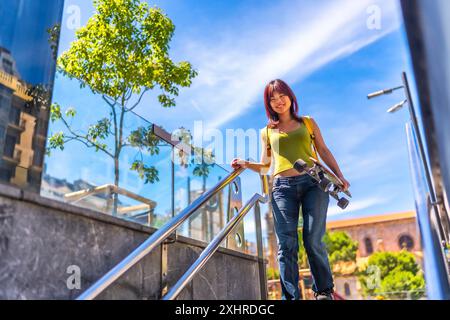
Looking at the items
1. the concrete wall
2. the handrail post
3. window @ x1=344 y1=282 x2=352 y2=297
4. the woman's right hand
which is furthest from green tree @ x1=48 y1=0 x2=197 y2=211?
window @ x1=344 y1=282 x2=352 y2=297

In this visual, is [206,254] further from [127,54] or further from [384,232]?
[384,232]

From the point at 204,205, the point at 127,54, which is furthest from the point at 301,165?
the point at 127,54

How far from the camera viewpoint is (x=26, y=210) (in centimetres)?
190

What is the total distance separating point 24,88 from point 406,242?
7517cm

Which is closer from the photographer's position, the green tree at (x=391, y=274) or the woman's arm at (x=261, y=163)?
the woman's arm at (x=261, y=163)

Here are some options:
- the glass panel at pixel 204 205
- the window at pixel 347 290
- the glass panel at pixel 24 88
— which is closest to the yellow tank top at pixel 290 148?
the glass panel at pixel 204 205

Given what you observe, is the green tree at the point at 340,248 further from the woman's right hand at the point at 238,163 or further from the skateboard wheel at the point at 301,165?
the skateboard wheel at the point at 301,165

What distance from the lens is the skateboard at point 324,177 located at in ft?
8.93

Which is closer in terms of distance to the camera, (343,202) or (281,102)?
(343,202)

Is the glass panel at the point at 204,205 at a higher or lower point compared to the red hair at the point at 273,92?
lower

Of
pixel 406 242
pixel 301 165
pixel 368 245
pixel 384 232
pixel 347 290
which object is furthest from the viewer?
pixel 368 245

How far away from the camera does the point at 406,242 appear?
69.8 metres

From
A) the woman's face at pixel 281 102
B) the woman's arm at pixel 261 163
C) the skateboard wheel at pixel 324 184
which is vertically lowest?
the skateboard wheel at pixel 324 184

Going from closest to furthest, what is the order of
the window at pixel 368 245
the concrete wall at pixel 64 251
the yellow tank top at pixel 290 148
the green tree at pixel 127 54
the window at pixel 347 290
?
the concrete wall at pixel 64 251, the yellow tank top at pixel 290 148, the green tree at pixel 127 54, the window at pixel 347 290, the window at pixel 368 245
